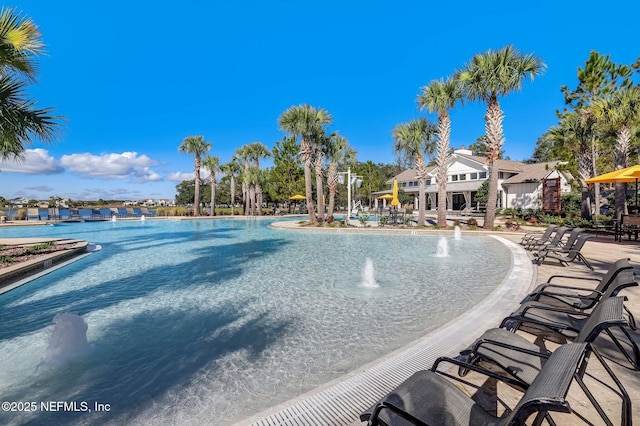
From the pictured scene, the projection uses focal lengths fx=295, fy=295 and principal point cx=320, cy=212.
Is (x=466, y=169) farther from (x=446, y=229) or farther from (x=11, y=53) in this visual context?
(x=11, y=53)

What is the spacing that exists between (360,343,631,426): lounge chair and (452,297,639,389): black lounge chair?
256 mm

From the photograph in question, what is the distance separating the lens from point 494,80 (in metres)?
16.9

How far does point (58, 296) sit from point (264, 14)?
82.0 feet

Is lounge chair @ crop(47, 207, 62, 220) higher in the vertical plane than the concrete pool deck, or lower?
higher

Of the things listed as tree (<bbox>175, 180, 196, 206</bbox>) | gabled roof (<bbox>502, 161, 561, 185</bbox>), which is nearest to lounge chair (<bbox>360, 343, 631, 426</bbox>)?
gabled roof (<bbox>502, 161, 561, 185</bbox>)

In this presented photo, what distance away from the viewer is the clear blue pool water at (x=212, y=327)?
3.36 metres

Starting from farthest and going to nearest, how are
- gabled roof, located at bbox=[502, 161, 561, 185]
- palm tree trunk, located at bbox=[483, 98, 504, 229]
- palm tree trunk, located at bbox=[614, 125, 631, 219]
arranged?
gabled roof, located at bbox=[502, 161, 561, 185] → palm tree trunk, located at bbox=[483, 98, 504, 229] → palm tree trunk, located at bbox=[614, 125, 631, 219]

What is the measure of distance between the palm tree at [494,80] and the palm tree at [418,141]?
3531 mm

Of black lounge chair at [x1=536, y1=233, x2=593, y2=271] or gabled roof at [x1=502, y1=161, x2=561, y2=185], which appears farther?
gabled roof at [x1=502, y1=161, x2=561, y2=185]

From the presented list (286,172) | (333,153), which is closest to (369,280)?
(333,153)

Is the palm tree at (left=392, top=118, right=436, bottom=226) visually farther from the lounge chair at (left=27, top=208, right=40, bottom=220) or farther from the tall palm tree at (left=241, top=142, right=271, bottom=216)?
the lounge chair at (left=27, top=208, right=40, bottom=220)

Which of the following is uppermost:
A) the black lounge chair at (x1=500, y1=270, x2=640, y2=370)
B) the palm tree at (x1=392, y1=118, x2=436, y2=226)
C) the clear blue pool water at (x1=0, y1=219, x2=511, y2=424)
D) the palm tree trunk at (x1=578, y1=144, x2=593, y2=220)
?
the palm tree at (x1=392, y1=118, x2=436, y2=226)

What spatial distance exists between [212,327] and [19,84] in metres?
7.77

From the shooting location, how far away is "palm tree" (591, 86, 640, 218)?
1516cm
